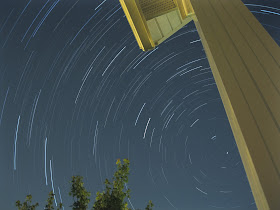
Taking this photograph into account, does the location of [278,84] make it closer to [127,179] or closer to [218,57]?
[218,57]

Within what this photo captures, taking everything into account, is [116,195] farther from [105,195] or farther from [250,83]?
[250,83]

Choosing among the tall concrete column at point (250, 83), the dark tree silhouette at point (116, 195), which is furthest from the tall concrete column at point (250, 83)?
the dark tree silhouette at point (116, 195)

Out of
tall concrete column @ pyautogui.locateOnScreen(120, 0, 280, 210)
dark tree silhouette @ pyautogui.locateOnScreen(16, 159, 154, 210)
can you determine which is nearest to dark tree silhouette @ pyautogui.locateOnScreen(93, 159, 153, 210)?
dark tree silhouette @ pyautogui.locateOnScreen(16, 159, 154, 210)

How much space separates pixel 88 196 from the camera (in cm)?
758

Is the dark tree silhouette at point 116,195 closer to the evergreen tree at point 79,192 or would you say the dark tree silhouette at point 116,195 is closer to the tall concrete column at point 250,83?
the evergreen tree at point 79,192

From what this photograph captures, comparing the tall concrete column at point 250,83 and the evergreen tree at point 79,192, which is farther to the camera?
the evergreen tree at point 79,192

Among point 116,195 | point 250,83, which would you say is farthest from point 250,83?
point 116,195

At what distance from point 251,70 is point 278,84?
30cm

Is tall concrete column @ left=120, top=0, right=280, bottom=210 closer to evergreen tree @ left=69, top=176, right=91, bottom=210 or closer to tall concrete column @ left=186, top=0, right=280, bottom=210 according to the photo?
tall concrete column @ left=186, top=0, right=280, bottom=210

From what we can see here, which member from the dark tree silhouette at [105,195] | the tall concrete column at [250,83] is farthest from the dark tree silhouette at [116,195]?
the tall concrete column at [250,83]

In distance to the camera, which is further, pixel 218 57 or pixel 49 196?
pixel 49 196

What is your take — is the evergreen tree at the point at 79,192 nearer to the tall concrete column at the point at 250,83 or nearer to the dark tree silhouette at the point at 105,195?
the dark tree silhouette at the point at 105,195

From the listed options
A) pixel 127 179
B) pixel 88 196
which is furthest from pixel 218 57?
pixel 88 196

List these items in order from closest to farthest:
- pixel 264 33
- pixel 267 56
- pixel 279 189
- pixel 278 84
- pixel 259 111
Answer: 1. pixel 279 189
2. pixel 259 111
3. pixel 278 84
4. pixel 267 56
5. pixel 264 33
